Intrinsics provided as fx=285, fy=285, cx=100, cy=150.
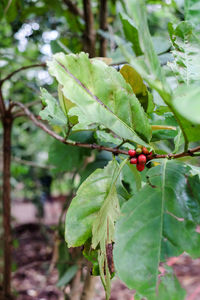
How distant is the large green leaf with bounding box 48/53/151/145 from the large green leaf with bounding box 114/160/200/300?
68 millimetres

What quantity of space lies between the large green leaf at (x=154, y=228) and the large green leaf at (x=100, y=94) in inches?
2.7

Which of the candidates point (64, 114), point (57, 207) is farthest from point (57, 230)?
point (57, 207)

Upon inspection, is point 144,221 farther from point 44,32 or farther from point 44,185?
point 44,185

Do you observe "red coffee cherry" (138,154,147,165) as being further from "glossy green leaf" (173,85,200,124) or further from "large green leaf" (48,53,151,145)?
"glossy green leaf" (173,85,200,124)

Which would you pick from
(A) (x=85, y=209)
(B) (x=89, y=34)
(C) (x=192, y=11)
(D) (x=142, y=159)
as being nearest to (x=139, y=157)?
(D) (x=142, y=159)

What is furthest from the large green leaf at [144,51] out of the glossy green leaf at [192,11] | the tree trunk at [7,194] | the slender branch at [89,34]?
the slender branch at [89,34]

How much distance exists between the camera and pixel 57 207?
4.98 m

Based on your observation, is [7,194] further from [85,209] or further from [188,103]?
[188,103]

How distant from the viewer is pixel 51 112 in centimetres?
48

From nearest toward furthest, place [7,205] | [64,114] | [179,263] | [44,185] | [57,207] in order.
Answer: [64,114], [7,205], [179,263], [44,185], [57,207]

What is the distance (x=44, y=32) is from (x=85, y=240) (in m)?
1.10

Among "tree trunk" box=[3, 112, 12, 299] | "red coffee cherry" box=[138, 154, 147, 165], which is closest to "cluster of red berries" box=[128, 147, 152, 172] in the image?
"red coffee cherry" box=[138, 154, 147, 165]

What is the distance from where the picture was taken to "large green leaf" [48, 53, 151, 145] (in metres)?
0.34

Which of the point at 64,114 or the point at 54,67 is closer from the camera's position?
the point at 54,67
